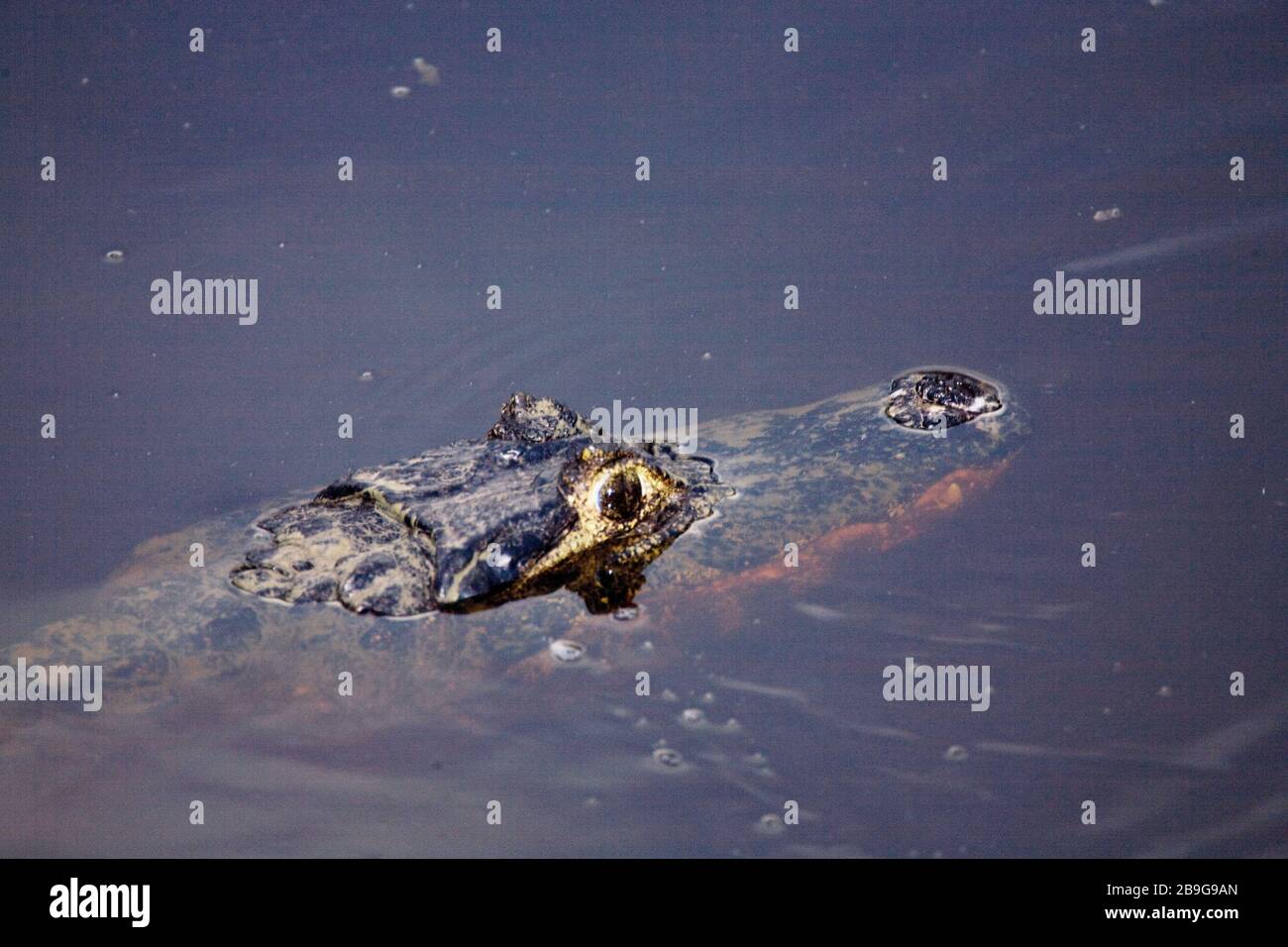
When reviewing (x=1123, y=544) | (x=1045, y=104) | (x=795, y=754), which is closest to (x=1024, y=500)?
(x=1123, y=544)

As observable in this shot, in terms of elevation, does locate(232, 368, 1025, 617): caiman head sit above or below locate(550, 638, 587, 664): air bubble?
above

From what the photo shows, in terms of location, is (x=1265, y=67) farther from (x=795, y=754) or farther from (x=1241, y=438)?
(x=795, y=754)

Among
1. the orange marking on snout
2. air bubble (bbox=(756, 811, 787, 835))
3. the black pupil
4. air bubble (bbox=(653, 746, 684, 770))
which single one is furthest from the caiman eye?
air bubble (bbox=(756, 811, 787, 835))

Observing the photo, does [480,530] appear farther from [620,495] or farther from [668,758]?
[668,758]

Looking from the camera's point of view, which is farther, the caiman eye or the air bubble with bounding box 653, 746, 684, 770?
the caiman eye

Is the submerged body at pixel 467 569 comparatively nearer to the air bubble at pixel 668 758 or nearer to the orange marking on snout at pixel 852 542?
the orange marking on snout at pixel 852 542

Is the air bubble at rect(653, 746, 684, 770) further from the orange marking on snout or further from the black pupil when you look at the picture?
the black pupil

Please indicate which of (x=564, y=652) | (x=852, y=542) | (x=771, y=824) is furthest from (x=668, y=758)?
(x=852, y=542)

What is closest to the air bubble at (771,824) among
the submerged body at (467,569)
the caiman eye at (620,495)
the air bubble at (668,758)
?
the air bubble at (668,758)
